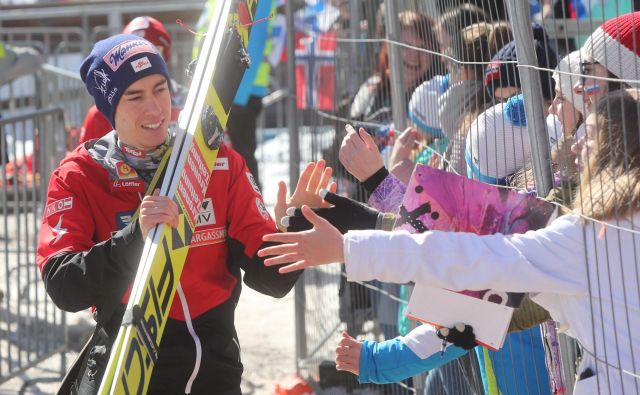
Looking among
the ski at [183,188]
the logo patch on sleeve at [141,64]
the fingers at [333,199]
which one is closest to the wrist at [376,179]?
the fingers at [333,199]

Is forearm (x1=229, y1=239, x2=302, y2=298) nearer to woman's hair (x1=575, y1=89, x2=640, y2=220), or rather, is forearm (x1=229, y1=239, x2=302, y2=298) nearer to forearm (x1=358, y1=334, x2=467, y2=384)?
forearm (x1=358, y1=334, x2=467, y2=384)

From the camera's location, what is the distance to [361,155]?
10.3 feet

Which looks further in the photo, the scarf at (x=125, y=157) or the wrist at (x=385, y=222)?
the scarf at (x=125, y=157)

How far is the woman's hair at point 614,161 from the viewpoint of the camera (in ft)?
6.91

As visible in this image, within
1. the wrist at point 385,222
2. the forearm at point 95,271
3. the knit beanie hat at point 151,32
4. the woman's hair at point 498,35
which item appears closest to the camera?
the forearm at point 95,271

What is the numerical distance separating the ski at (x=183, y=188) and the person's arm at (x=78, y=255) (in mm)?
160

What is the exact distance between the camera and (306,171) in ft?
9.58

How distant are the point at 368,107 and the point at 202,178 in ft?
6.43

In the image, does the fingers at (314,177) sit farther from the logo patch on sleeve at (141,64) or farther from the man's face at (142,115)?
the logo patch on sleeve at (141,64)

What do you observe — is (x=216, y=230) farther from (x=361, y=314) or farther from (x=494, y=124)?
(x=361, y=314)

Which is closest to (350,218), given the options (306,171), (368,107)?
(306,171)

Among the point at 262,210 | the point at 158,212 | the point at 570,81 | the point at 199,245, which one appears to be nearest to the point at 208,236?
the point at 199,245

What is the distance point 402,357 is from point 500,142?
0.71m

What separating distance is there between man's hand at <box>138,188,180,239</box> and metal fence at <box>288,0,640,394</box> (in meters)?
0.89
